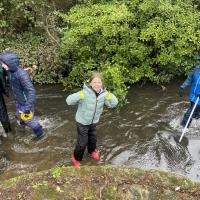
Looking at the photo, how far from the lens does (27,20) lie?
11.2 m

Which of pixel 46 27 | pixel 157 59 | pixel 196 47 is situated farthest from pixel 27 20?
pixel 196 47

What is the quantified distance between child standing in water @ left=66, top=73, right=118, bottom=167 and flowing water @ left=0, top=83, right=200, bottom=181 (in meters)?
0.59

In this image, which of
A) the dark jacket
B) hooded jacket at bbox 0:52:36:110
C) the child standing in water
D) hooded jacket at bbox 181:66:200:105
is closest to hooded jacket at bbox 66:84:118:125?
the child standing in water

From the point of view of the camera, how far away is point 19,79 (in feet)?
23.4

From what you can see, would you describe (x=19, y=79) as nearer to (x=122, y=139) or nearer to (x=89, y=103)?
(x=89, y=103)

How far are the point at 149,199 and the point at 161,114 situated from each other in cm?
360

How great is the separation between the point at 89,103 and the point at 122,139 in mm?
1714

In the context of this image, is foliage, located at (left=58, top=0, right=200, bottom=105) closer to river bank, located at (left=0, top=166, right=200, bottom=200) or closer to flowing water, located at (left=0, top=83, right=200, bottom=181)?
flowing water, located at (left=0, top=83, right=200, bottom=181)

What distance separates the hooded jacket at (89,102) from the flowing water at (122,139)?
3.26ft

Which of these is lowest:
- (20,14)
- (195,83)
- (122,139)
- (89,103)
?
(122,139)

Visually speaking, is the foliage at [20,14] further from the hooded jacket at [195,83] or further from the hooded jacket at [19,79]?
the hooded jacket at [195,83]

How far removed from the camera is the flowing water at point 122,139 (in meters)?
7.28

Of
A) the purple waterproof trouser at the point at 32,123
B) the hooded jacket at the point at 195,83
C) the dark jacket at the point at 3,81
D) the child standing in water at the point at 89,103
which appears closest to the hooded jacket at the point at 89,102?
the child standing in water at the point at 89,103

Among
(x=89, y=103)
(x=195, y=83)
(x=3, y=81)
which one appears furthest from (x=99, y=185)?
(x=195, y=83)
